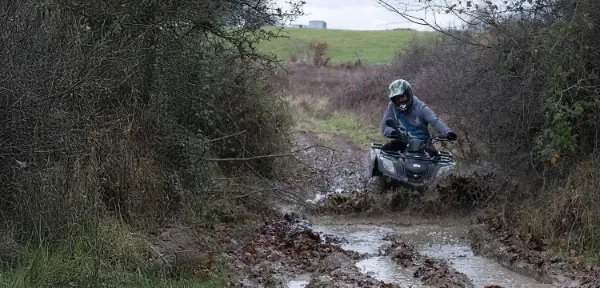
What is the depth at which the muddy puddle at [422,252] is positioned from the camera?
30.7ft

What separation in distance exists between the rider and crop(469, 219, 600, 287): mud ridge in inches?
96.2

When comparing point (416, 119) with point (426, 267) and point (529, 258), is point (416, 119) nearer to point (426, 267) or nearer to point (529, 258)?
point (529, 258)

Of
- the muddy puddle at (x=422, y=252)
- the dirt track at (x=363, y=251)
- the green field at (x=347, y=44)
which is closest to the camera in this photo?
the dirt track at (x=363, y=251)

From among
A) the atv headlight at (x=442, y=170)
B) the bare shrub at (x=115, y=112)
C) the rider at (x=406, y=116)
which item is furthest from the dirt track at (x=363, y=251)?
the rider at (x=406, y=116)

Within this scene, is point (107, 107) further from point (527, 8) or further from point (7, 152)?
point (527, 8)

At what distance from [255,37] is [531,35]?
4.26 metres

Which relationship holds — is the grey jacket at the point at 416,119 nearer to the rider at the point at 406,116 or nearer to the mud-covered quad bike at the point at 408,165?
the rider at the point at 406,116

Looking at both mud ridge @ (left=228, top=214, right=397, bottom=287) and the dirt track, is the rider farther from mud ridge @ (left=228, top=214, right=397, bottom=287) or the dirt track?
mud ridge @ (left=228, top=214, right=397, bottom=287)

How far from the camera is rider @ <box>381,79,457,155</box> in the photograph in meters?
13.8

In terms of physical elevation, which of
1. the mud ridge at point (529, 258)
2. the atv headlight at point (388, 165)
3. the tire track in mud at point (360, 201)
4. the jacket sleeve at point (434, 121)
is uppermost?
the jacket sleeve at point (434, 121)

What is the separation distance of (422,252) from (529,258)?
170cm

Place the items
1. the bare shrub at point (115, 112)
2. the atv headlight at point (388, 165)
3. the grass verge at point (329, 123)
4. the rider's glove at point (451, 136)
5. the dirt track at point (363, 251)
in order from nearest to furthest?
the bare shrub at point (115, 112)
the dirt track at point (363, 251)
the rider's glove at point (451, 136)
the atv headlight at point (388, 165)
the grass verge at point (329, 123)

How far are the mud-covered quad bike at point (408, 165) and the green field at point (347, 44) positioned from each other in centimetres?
3426

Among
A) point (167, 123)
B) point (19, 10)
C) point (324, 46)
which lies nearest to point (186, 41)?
point (167, 123)
